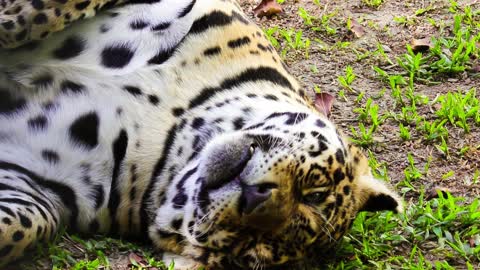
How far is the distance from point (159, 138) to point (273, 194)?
0.86 m

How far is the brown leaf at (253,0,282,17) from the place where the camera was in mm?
7406

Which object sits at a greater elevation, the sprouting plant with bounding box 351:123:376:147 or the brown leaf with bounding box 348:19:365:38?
the sprouting plant with bounding box 351:123:376:147

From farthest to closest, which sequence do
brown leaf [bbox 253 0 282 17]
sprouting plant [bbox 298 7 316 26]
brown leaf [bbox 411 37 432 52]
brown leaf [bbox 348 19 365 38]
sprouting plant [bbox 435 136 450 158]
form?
brown leaf [bbox 253 0 282 17] → sprouting plant [bbox 298 7 316 26] → brown leaf [bbox 348 19 365 38] → brown leaf [bbox 411 37 432 52] → sprouting plant [bbox 435 136 450 158]

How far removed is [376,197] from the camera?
4555 millimetres

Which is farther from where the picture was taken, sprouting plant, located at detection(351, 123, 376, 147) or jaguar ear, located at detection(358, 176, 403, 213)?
sprouting plant, located at detection(351, 123, 376, 147)

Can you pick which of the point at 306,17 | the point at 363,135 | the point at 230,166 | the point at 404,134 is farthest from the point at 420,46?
the point at 230,166

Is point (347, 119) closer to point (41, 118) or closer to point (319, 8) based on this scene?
point (319, 8)

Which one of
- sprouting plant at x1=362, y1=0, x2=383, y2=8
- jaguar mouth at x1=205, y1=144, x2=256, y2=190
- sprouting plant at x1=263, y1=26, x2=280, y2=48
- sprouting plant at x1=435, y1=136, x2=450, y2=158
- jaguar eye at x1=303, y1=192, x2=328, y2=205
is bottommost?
sprouting plant at x1=362, y1=0, x2=383, y2=8

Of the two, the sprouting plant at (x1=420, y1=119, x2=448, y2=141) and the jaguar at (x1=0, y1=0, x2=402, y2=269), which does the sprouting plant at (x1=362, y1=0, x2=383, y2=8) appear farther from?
the jaguar at (x1=0, y1=0, x2=402, y2=269)

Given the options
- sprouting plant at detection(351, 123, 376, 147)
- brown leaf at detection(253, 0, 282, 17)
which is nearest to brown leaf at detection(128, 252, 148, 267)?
sprouting plant at detection(351, 123, 376, 147)

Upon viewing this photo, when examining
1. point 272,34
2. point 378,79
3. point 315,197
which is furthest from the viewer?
point 272,34

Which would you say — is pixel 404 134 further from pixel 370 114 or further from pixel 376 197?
pixel 376 197

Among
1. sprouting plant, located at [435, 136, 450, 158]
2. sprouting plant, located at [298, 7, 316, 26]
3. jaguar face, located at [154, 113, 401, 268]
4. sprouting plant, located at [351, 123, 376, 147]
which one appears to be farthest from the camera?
sprouting plant, located at [298, 7, 316, 26]

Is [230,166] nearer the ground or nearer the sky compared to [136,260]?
nearer the sky
